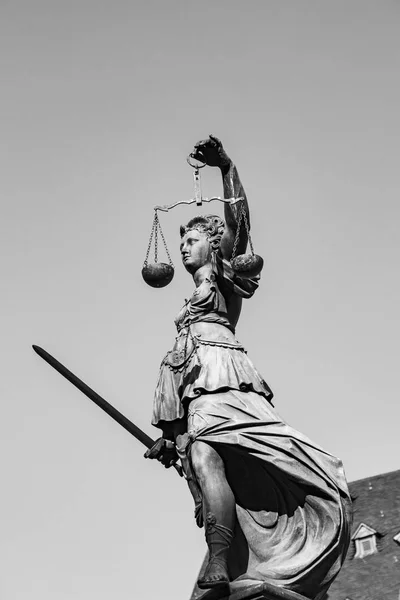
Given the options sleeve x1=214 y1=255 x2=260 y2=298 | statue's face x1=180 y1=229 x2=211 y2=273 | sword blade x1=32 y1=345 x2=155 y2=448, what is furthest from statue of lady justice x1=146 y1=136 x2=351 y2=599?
sword blade x1=32 y1=345 x2=155 y2=448

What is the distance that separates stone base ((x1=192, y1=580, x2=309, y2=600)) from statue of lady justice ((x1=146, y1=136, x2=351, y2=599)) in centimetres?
6

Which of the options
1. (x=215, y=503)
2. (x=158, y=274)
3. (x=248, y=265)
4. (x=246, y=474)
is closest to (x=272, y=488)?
(x=246, y=474)

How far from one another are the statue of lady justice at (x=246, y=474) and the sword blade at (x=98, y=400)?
1322 millimetres

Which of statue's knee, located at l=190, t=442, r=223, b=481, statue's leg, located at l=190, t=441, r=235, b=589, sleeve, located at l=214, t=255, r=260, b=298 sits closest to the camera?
statue's leg, located at l=190, t=441, r=235, b=589

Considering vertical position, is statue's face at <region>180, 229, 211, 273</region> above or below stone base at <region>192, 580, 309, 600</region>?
above

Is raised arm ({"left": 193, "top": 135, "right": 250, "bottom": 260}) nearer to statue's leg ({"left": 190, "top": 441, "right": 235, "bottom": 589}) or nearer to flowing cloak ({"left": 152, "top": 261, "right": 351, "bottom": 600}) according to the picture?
flowing cloak ({"left": 152, "top": 261, "right": 351, "bottom": 600})

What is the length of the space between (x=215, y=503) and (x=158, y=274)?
2.31 meters

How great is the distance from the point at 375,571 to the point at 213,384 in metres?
18.6

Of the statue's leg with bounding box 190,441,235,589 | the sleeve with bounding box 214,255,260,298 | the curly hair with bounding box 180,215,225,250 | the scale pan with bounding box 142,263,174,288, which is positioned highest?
the curly hair with bounding box 180,215,225,250

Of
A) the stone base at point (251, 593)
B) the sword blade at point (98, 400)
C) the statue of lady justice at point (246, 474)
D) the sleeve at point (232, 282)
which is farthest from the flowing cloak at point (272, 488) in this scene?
the sword blade at point (98, 400)

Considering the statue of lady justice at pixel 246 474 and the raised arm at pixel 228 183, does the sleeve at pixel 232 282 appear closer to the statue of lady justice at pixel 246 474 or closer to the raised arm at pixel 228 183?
the raised arm at pixel 228 183

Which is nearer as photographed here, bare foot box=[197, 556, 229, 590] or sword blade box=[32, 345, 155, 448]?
bare foot box=[197, 556, 229, 590]

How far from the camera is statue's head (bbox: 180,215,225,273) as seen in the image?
11.2 m

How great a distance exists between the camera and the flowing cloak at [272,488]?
9.63 metres
